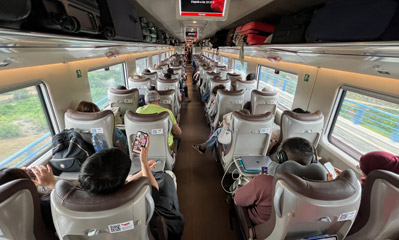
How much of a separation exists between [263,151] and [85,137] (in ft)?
8.94

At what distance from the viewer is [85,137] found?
2543 mm

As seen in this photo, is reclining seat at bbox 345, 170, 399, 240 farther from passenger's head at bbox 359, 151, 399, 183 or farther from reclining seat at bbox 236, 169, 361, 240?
passenger's head at bbox 359, 151, 399, 183

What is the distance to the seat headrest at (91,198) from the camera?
3.07 feet

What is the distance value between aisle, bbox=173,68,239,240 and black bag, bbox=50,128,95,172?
1.65 meters

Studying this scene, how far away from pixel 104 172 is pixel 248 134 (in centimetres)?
201

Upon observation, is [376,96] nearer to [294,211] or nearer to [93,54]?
[294,211]

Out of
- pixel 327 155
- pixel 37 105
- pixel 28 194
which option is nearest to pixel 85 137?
pixel 37 105

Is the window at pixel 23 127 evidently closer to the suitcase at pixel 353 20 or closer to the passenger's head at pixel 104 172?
the passenger's head at pixel 104 172

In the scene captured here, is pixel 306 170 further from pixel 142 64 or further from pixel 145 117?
pixel 142 64

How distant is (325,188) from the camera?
1.06 metres

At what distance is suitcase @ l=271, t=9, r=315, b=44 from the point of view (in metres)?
2.78

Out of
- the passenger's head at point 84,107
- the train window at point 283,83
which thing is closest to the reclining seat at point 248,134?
the passenger's head at point 84,107

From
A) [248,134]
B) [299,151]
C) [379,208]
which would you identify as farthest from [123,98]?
[379,208]

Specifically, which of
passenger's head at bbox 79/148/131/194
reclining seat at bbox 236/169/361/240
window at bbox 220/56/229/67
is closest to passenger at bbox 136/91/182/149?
passenger's head at bbox 79/148/131/194
